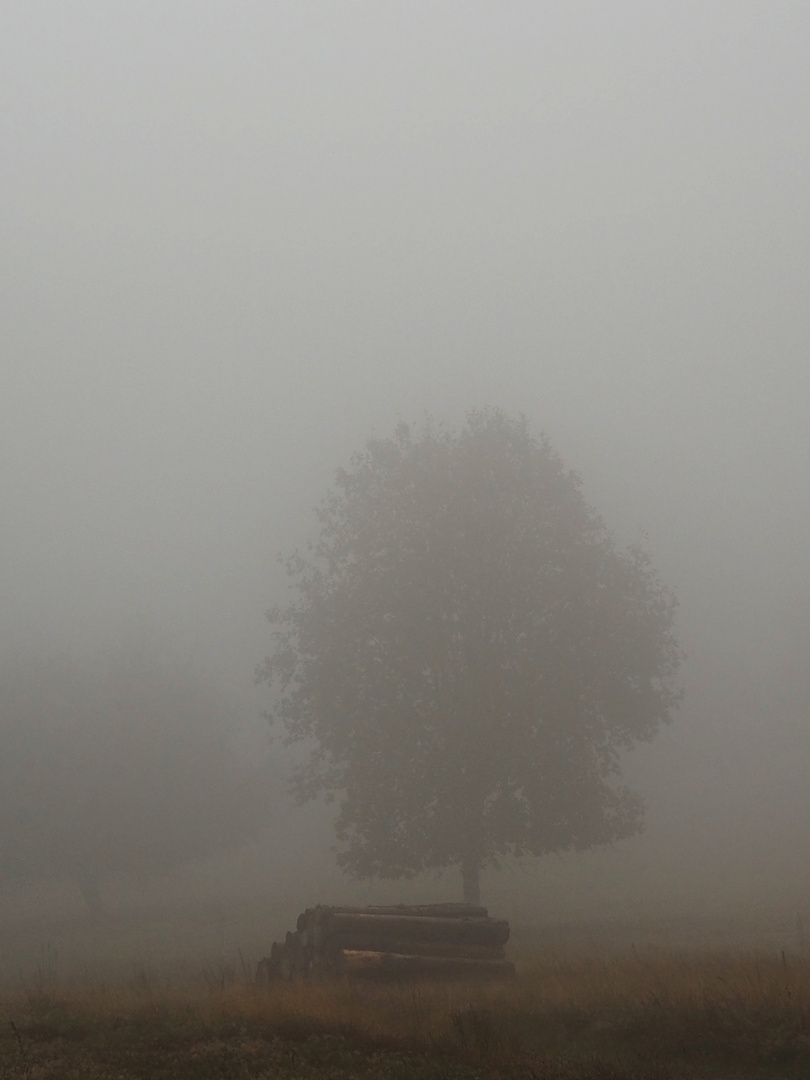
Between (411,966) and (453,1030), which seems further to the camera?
(411,966)

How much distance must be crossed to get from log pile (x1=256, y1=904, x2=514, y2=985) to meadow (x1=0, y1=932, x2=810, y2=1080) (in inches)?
27.7

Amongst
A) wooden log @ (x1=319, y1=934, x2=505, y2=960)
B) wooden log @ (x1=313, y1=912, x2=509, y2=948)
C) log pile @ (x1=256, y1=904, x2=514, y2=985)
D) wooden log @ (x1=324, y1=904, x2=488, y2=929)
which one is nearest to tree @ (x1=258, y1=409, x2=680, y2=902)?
wooden log @ (x1=324, y1=904, x2=488, y2=929)

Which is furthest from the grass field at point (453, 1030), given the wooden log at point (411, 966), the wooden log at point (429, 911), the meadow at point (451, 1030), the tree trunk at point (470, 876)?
the tree trunk at point (470, 876)

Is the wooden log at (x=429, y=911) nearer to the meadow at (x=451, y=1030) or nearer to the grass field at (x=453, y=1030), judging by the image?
the meadow at (x=451, y=1030)

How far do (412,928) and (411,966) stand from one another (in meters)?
0.80

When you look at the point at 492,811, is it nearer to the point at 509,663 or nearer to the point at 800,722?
the point at 509,663

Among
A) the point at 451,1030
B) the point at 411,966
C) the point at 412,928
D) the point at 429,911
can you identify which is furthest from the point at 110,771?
the point at 451,1030

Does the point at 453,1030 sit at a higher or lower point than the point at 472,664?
lower

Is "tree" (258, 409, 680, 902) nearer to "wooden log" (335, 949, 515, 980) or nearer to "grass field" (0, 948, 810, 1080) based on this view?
"wooden log" (335, 949, 515, 980)

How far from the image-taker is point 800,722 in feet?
284

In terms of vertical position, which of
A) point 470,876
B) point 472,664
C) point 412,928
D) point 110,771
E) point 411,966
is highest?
point 472,664

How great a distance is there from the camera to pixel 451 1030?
40.8 feet

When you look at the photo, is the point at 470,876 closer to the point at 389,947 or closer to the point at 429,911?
the point at 429,911

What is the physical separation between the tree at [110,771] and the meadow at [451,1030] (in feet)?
122
